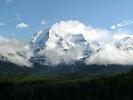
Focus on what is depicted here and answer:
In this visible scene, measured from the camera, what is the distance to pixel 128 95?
198750 mm

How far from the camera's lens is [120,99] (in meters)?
200

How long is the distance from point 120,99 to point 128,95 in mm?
4664
